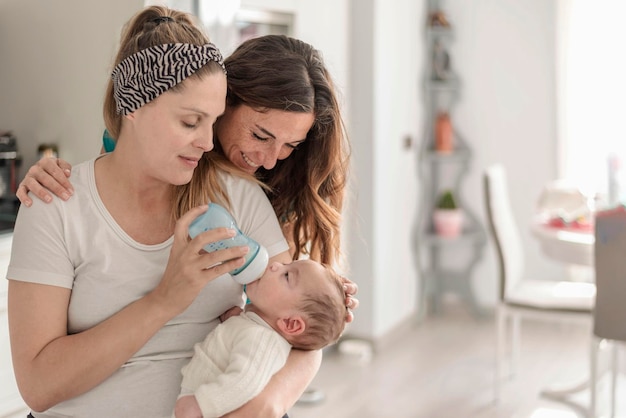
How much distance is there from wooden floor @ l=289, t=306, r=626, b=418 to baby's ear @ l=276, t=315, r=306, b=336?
6.60 ft

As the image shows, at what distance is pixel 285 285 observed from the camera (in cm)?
154

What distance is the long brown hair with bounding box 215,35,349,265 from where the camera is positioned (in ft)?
5.34

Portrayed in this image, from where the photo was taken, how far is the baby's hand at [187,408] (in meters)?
1.37

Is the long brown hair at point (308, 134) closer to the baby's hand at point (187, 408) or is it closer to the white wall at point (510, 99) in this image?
the baby's hand at point (187, 408)

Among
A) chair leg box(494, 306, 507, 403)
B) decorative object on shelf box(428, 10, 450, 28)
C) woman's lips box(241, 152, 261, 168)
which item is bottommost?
chair leg box(494, 306, 507, 403)

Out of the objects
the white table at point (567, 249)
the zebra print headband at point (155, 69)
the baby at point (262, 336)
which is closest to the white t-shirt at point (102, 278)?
the baby at point (262, 336)

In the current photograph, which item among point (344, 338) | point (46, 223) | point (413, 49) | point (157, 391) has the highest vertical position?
point (413, 49)

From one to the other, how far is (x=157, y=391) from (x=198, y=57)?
0.64 meters

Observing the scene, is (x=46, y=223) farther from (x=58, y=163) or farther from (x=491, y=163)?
(x=491, y=163)

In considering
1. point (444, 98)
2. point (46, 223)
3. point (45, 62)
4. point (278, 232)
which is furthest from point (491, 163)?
point (46, 223)

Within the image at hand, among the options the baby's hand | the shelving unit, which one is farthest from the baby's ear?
the shelving unit

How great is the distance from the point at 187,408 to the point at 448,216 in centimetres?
358

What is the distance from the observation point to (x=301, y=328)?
5.00 feet

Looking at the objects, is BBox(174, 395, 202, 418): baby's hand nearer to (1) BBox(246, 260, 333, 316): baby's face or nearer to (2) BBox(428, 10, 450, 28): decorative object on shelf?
(1) BBox(246, 260, 333, 316): baby's face
